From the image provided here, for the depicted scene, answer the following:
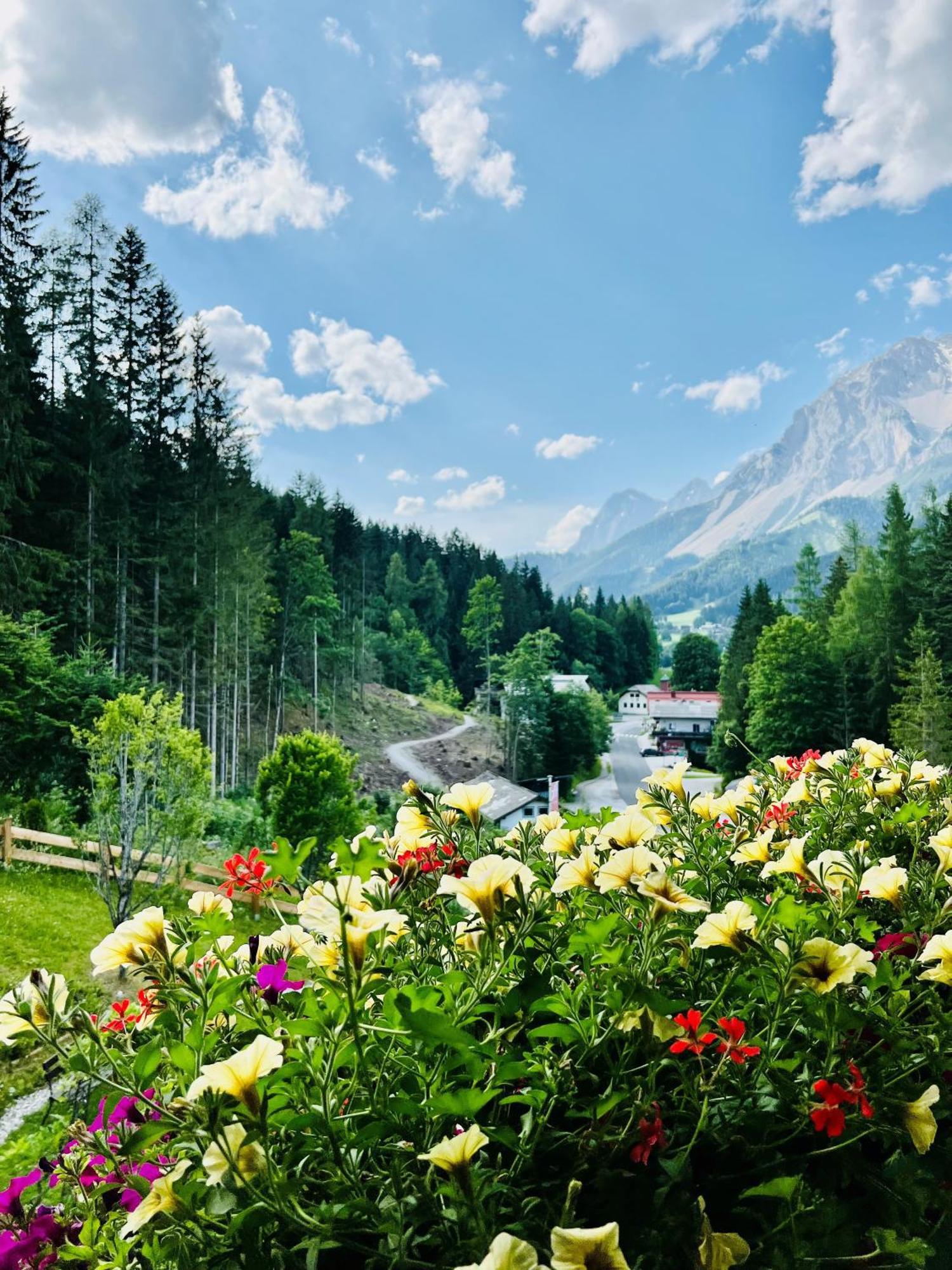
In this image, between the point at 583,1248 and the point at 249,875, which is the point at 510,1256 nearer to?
the point at 583,1248

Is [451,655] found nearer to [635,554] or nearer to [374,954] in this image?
[374,954]

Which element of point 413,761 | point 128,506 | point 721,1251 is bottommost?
point 413,761

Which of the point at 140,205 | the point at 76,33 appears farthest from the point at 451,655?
the point at 76,33

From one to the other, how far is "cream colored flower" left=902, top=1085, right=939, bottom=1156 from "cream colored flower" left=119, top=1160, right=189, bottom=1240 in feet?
1.38

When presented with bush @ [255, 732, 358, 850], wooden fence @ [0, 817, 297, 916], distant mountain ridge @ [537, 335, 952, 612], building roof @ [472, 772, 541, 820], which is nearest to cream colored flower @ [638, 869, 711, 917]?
wooden fence @ [0, 817, 297, 916]

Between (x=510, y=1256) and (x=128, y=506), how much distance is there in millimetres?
9384

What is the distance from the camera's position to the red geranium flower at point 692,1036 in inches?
16.0

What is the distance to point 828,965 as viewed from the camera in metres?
0.43

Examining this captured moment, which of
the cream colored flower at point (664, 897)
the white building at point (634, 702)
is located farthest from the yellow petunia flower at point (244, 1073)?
the white building at point (634, 702)

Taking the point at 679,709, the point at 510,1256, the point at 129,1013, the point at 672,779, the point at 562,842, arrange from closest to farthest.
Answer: the point at 510,1256 → the point at 129,1013 → the point at 562,842 → the point at 672,779 → the point at 679,709

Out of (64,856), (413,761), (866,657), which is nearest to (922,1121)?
(64,856)

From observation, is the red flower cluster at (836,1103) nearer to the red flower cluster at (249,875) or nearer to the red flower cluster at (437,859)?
the red flower cluster at (437,859)

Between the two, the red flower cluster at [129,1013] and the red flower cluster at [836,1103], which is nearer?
the red flower cluster at [836,1103]

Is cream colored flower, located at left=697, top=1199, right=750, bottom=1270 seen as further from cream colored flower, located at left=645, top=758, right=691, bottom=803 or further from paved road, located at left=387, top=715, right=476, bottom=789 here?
paved road, located at left=387, top=715, right=476, bottom=789
